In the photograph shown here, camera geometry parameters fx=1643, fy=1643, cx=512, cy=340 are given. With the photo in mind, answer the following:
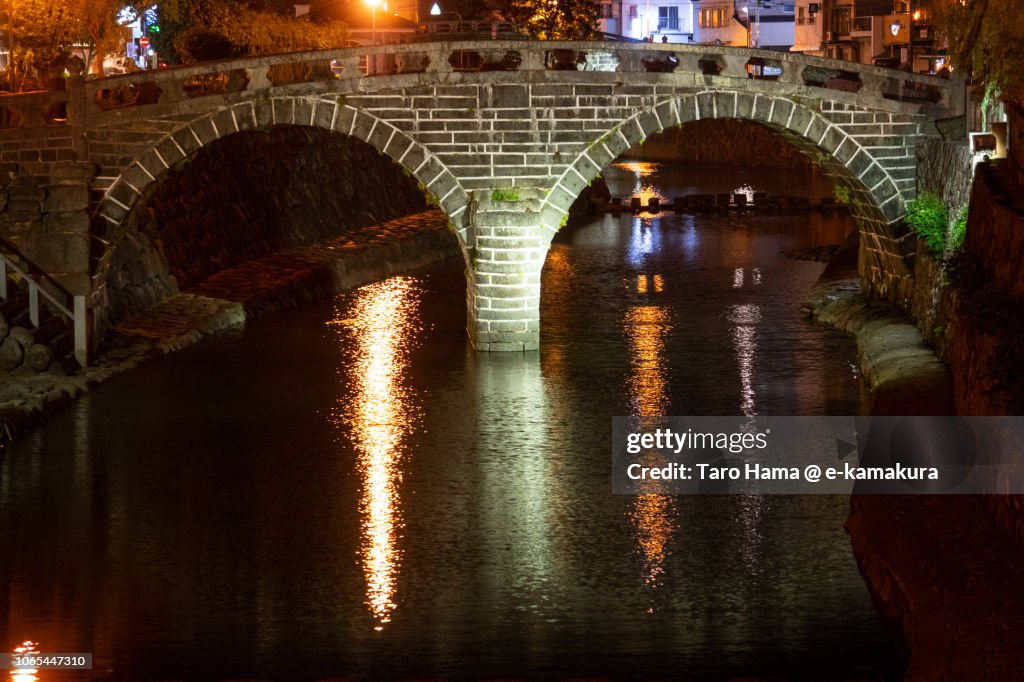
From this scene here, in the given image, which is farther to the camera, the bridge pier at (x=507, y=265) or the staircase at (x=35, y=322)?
the bridge pier at (x=507, y=265)

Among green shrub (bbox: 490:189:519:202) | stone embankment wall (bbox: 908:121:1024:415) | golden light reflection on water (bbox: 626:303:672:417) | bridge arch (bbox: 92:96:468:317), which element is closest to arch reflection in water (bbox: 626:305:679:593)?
golden light reflection on water (bbox: 626:303:672:417)

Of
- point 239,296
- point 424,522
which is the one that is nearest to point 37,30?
point 239,296

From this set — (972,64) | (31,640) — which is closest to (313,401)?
(31,640)

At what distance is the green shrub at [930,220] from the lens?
30047 mm

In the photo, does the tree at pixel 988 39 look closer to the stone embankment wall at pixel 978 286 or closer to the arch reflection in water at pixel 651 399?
the stone embankment wall at pixel 978 286

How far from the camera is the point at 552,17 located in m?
64.7

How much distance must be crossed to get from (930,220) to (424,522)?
548 inches

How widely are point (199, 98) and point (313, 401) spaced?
6.59m

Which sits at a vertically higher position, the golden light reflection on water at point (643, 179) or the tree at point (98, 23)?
the tree at point (98, 23)

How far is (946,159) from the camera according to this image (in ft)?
98.0

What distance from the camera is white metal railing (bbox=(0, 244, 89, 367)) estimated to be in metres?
28.9

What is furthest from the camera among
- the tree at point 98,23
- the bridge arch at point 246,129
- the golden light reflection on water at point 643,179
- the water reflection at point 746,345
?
the golden light reflection on water at point 643,179

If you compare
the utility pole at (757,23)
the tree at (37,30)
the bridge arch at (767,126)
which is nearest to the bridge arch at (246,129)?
the bridge arch at (767,126)

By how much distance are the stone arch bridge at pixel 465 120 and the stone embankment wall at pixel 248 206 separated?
4.83 feet
